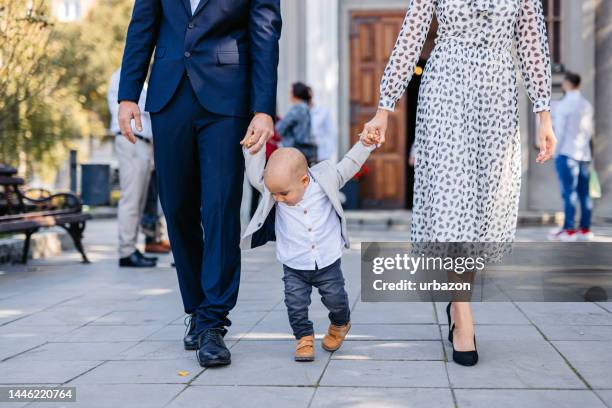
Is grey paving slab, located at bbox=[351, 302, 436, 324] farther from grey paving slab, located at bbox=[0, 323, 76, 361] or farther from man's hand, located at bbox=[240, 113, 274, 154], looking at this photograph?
grey paving slab, located at bbox=[0, 323, 76, 361]

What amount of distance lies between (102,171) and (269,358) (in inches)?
232

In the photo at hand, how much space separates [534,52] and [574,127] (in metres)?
6.70

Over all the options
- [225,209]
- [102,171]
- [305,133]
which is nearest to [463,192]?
[225,209]

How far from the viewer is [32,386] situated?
12.2 ft

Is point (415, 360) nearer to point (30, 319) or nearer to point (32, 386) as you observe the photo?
point (32, 386)

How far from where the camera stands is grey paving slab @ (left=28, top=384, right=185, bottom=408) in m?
3.40

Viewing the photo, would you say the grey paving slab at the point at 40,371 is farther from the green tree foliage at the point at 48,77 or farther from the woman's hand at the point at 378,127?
the green tree foliage at the point at 48,77

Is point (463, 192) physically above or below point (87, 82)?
below

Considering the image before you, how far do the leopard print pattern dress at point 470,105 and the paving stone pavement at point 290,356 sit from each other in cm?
62

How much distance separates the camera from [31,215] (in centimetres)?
806

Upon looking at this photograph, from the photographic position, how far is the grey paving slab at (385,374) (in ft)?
11.9

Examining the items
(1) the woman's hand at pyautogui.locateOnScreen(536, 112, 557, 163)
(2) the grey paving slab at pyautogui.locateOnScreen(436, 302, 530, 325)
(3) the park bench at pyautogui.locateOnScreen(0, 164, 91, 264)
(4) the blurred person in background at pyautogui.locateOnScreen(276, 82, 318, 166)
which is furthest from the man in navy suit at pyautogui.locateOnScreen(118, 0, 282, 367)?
(4) the blurred person in background at pyautogui.locateOnScreen(276, 82, 318, 166)

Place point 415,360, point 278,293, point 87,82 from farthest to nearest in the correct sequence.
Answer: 1. point 87,82
2. point 278,293
3. point 415,360

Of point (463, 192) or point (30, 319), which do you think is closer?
point (463, 192)
